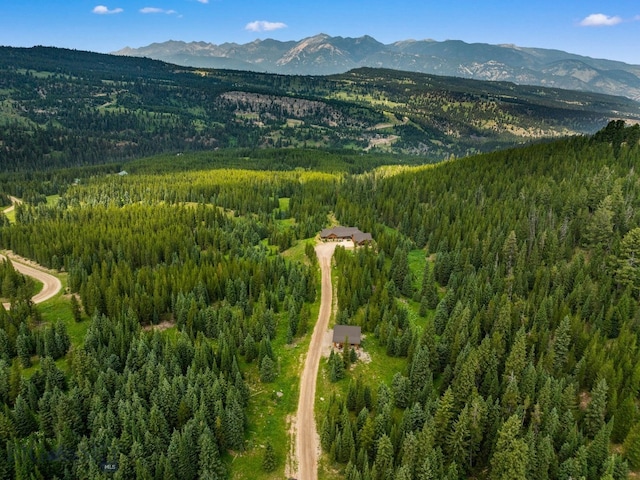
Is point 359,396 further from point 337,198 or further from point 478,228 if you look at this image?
point 337,198

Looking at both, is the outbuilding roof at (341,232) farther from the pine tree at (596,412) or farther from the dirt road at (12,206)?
the dirt road at (12,206)

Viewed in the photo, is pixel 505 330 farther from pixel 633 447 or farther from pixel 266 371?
pixel 266 371

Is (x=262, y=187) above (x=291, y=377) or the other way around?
above

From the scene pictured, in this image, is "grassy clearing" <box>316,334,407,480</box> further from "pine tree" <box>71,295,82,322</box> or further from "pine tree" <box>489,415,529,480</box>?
"pine tree" <box>71,295,82,322</box>

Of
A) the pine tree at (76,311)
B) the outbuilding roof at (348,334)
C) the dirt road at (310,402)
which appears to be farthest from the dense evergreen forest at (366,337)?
the outbuilding roof at (348,334)

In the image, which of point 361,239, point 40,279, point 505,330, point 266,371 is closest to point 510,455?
point 505,330

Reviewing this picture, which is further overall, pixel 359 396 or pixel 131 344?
pixel 131 344

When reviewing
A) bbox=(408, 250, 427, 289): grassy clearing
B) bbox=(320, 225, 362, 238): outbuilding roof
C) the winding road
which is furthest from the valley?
bbox=(320, 225, 362, 238): outbuilding roof

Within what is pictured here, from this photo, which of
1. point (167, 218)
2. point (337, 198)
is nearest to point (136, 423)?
point (167, 218)
